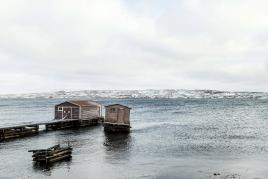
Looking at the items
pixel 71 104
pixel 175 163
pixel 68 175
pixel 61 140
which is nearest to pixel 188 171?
pixel 175 163

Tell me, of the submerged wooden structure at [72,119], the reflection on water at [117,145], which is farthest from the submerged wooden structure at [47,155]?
the submerged wooden structure at [72,119]

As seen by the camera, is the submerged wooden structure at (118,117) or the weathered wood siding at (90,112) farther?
the weathered wood siding at (90,112)

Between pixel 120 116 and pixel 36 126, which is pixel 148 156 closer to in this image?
pixel 120 116

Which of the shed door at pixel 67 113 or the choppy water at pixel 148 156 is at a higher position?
the shed door at pixel 67 113

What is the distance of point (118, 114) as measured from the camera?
243ft

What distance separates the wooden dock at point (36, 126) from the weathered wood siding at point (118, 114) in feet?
46.4

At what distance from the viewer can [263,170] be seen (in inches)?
1585

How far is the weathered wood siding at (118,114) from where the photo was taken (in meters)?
73.8

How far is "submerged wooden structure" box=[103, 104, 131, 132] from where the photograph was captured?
73.9 metres

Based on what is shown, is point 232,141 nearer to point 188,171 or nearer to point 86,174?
point 188,171

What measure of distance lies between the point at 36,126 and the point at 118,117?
54.6 feet

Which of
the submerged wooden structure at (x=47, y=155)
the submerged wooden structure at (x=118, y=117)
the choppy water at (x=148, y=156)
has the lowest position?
the choppy water at (x=148, y=156)

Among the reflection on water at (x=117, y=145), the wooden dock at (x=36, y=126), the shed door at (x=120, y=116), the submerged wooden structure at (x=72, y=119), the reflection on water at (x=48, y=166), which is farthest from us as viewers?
the submerged wooden structure at (x=72, y=119)

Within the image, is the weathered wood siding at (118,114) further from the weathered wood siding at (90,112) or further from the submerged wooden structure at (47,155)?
the submerged wooden structure at (47,155)
